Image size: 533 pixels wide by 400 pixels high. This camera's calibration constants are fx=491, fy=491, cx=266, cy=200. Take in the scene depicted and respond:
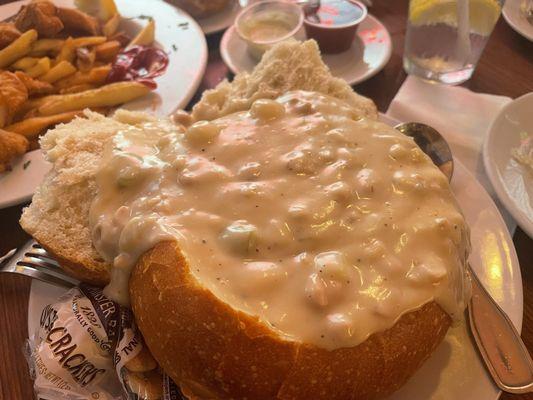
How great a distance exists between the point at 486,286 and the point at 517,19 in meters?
1.79

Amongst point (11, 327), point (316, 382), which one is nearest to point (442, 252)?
point (316, 382)

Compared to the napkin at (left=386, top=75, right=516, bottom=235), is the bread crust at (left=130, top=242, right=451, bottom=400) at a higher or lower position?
higher

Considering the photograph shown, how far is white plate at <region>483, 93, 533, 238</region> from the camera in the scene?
1.62 metres

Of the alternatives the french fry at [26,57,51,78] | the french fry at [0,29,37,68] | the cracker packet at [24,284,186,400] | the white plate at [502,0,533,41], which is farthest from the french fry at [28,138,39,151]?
the white plate at [502,0,533,41]

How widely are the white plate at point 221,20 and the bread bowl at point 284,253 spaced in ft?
5.25

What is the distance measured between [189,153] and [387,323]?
0.72 m

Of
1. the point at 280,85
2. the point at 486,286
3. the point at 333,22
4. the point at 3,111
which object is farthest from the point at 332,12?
the point at 486,286

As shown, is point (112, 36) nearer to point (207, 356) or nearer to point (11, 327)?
point (11, 327)

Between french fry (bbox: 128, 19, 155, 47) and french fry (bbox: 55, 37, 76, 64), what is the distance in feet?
0.94

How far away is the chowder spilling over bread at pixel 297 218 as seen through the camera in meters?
1.10

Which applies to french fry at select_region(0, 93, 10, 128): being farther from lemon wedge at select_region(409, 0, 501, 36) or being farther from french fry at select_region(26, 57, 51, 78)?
lemon wedge at select_region(409, 0, 501, 36)

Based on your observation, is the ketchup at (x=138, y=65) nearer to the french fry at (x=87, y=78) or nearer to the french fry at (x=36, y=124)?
the french fry at (x=87, y=78)

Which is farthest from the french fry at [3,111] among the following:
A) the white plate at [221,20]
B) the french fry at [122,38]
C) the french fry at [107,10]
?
the white plate at [221,20]

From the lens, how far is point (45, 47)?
8.28ft
